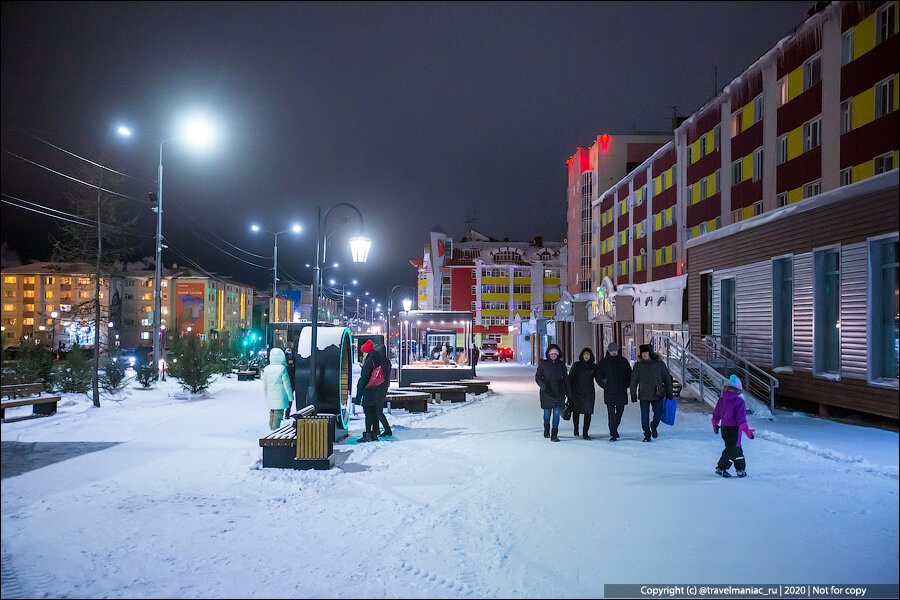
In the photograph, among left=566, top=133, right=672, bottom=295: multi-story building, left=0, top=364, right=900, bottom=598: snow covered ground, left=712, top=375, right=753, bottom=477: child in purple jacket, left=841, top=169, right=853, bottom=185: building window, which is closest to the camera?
left=0, top=364, right=900, bottom=598: snow covered ground

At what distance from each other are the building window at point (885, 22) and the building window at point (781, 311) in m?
5.67

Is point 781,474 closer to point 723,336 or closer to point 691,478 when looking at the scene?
Result: point 691,478

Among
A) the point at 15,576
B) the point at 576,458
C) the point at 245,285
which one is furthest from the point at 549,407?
the point at 245,285

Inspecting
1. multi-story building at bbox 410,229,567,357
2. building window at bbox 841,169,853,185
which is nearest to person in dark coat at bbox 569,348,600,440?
building window at bbox 841,169,853,185

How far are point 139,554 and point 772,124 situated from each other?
21.3 m

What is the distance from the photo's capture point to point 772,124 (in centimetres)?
2009

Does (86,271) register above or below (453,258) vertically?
below

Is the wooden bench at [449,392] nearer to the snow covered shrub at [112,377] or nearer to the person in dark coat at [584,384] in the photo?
the person in dark coat at [584,384]

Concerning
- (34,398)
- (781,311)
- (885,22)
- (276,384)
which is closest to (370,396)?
(276,384)

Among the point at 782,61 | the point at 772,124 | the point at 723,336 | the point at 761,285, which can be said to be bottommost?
the point at 723,336

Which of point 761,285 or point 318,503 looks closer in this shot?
point 318,503

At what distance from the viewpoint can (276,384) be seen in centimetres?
1177

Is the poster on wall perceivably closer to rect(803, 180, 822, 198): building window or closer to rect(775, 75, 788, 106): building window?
rect(775, 75, 788, 106): building window

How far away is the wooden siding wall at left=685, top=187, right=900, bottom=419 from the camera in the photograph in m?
9.91
